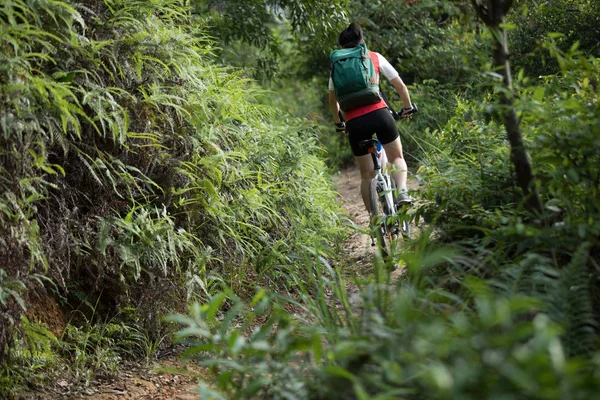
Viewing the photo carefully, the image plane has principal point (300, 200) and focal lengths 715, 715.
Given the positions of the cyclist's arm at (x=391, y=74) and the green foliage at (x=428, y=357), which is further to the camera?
the cyclist's arm at (x=391, y=74)

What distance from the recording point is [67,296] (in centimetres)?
440

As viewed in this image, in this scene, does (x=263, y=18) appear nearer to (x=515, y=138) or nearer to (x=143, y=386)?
(x=143, y=386)

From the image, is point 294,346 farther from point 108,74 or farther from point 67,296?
point 108,74

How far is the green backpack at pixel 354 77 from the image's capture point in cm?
596

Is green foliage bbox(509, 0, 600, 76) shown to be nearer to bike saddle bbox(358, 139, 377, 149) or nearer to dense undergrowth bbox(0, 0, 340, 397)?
bike saddle bbox(358, 139, 377, 149)

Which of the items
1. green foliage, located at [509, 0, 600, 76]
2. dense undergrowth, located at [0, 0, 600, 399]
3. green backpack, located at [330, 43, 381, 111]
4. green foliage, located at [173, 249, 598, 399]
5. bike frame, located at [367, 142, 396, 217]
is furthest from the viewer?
green foliage, located at [509, 0, 600, 76]

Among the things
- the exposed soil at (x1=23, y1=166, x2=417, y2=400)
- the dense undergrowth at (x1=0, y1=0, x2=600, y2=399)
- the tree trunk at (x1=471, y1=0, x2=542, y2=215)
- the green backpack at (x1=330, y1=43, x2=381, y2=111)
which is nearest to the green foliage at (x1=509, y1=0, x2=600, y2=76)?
the green backpack at (x1=330, y1=43, x2=381, y2=111)

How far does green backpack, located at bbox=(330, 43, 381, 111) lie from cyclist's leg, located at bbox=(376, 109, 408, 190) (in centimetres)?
18

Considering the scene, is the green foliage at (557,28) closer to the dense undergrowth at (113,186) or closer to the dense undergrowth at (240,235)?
the dense undergrowth at (240,235)

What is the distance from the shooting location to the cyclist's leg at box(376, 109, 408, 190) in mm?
6152

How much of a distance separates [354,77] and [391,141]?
0.71m

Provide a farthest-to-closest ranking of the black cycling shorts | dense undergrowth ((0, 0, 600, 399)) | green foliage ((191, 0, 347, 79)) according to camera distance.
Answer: green foliage ((191, 0, 347, 79)), the black cycling shorts, dense undergrowth ((0, 0, 600, 399))

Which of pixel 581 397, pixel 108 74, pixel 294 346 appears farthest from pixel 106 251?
pixel 581 397

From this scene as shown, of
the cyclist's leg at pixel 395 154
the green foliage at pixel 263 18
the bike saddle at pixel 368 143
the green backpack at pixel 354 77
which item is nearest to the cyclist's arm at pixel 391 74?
the green backpack at pixel 354 77
